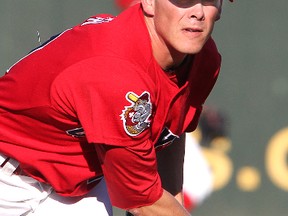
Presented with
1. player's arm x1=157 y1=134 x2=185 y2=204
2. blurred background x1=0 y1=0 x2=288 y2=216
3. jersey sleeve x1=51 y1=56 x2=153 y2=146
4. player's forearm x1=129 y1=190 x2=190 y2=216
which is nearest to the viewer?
jersey sleeve x1=51 y1=56 x2=153 y2=146

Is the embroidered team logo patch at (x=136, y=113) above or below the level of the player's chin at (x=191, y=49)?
below

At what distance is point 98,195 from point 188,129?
443mm

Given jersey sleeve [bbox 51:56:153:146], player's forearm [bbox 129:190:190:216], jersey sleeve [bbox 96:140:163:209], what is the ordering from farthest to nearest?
player's forearm [bbox 129:190:190:216], jersey sleeve [bbox 96:140:163:209], jersey sleeve [bbox 51:56:153:146]

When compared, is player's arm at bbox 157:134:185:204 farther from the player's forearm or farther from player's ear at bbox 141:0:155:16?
player's ear at bbox 141:0:155:16

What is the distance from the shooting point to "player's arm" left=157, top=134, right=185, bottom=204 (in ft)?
12.5

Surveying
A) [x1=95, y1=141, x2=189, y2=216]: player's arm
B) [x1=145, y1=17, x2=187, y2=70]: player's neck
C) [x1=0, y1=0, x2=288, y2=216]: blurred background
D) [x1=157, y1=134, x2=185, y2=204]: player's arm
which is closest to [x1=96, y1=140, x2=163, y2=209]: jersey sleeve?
[x1=95, y1=141, x2=189, y2=216]: player's arm

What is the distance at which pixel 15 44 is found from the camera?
16.9 ft

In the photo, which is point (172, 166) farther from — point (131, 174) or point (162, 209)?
point (131, 174)

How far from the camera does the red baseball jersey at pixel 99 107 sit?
2.92 m

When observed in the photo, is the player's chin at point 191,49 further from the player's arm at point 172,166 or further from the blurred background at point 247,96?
the blurred background at point 247,96

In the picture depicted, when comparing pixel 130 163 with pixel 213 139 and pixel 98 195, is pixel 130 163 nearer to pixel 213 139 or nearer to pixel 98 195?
pixel 98 195

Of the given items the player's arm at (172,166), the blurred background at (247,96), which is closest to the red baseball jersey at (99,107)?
the player's arm at (172,166)

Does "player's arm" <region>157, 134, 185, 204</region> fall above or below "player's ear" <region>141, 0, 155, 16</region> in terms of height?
below

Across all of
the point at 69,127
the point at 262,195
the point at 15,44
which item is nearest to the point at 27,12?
the point at 15,44
